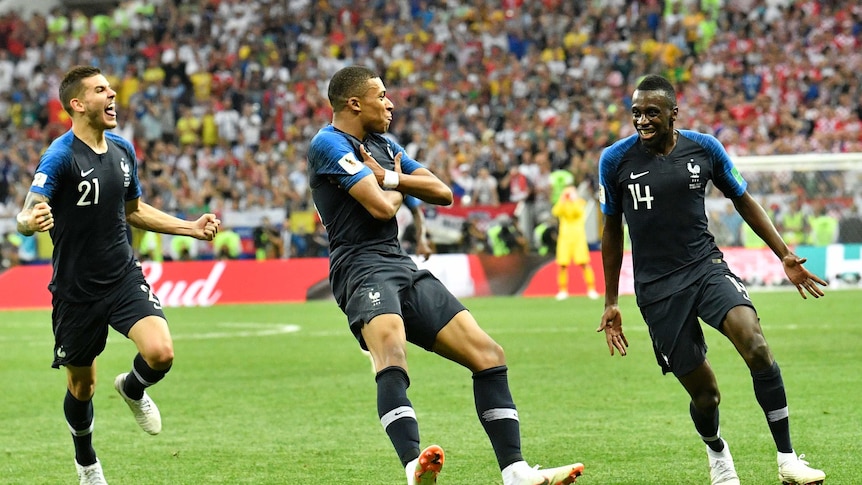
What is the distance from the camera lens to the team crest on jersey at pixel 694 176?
7281 mm

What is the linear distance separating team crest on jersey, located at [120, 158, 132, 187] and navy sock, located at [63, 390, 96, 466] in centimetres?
134

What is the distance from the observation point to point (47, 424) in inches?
416

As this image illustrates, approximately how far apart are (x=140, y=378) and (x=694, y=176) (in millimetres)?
3570

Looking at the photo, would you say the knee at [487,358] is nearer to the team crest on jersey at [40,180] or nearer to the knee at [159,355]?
the knee at [159,355]

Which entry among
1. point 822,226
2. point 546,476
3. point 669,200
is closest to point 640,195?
point 669,200

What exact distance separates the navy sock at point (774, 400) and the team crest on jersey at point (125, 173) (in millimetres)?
3892

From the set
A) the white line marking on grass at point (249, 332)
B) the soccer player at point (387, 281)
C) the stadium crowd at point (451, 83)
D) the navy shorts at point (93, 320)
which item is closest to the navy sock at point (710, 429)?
the soccer player at point (387, 281)

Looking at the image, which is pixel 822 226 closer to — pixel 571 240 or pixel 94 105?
pixel 571 240

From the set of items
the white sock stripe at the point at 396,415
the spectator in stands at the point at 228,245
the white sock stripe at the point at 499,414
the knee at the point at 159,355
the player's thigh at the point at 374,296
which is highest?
the player's thigh at the point at 374,296

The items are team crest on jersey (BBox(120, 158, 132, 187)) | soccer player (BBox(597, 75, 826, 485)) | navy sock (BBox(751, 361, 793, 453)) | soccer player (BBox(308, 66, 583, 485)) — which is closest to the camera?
soccer player (BBox(308, 66, 583, 485))

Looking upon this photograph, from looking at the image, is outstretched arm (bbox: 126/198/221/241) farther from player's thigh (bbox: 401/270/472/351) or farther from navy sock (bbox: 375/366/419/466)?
navy sock (bbox: 375/366/419/466)

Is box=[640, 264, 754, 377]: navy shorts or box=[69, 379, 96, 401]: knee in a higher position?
box=[640, 264, 754, 377]: navy shorts

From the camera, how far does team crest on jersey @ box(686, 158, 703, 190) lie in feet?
23.9

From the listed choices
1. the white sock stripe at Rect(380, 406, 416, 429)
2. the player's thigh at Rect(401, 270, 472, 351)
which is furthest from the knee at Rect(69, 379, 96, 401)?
the white sock stripe at Rect(380, 406, 416, 429)
